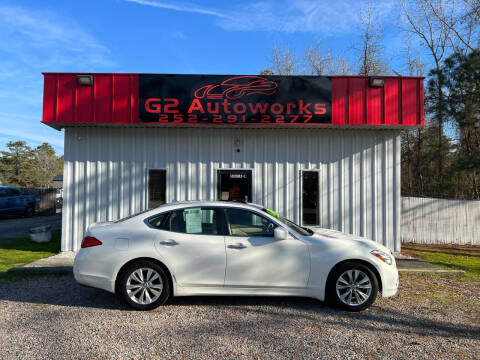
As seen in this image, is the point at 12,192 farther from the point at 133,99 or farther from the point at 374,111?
the point at 374,111

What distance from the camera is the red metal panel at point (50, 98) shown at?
8.66 meters

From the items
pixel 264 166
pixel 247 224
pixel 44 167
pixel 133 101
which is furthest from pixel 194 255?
pixel 44 167

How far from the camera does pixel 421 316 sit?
15.6 ft

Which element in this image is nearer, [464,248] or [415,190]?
[464,248]

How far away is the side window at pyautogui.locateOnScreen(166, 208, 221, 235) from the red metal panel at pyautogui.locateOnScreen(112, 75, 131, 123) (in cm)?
451

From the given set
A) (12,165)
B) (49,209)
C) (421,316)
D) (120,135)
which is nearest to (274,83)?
(120,135)

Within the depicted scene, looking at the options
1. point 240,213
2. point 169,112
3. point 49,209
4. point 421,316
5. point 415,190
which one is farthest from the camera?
point 49,209

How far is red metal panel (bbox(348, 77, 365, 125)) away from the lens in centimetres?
883

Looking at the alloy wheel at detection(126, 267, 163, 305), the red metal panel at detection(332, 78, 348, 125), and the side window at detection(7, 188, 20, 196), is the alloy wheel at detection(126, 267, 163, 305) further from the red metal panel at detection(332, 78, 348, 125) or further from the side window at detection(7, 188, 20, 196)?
the side window at detection(7, 188, 20, 196)

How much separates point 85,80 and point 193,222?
5.69 metres

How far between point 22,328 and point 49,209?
68.1 ft

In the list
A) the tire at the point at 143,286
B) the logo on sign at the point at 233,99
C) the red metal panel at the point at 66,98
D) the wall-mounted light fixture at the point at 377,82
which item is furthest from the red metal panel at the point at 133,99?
the wall-mounted light fixture at the point at 377,82

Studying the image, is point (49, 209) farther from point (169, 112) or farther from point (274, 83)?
point (274, 83)

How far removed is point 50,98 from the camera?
343 inches
